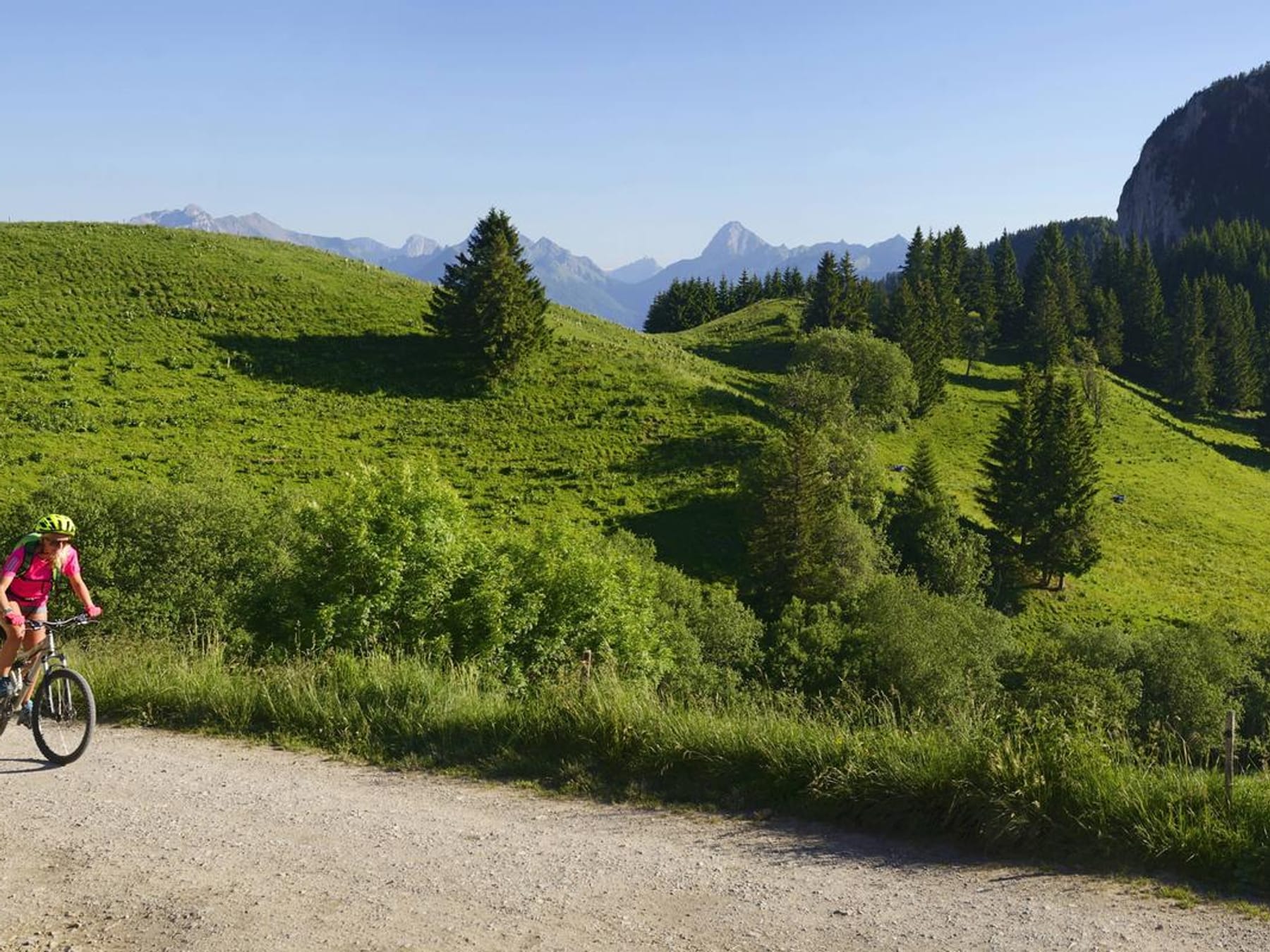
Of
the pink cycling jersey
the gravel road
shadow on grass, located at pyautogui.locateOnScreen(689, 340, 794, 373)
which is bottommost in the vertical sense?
the gravel road

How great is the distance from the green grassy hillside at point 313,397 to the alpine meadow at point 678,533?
16.8 inches

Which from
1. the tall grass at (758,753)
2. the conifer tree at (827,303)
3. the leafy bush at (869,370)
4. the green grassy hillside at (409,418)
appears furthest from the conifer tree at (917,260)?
the tall grass at (758,753)

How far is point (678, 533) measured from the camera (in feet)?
171

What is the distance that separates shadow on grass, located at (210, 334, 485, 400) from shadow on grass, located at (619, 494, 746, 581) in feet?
69.8

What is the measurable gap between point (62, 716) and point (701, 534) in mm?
45580

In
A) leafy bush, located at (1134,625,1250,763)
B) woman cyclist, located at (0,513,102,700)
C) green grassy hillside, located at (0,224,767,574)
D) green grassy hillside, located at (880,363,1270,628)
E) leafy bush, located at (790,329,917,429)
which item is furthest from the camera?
leafy bush, located at (790,329,917,429)

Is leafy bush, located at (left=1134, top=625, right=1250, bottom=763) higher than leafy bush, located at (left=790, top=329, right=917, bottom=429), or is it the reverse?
leafy bush, located at (left=790, top=329, right=917, bottom=429)

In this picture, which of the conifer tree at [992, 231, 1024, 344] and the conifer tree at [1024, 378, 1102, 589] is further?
the conifer tree at [992, 231, 1024, 344]

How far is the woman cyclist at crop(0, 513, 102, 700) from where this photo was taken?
8406 mm

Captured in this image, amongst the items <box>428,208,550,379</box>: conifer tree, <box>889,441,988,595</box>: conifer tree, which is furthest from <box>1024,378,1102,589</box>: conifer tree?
<box>428,208,550,379</box>: conifer tree

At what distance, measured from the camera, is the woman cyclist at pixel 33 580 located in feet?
27.6

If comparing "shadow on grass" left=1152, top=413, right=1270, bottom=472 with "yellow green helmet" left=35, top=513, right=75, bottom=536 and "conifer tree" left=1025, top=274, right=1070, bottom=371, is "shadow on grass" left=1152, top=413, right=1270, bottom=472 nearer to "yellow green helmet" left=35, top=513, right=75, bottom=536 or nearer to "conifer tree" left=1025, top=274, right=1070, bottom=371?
"conifer tree" left=1025, top=274, right=1070, bottom=371

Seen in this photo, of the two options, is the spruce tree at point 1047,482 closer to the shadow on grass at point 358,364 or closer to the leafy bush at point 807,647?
the leafy bush at point 807,647

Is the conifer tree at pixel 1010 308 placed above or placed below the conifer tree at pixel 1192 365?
above
